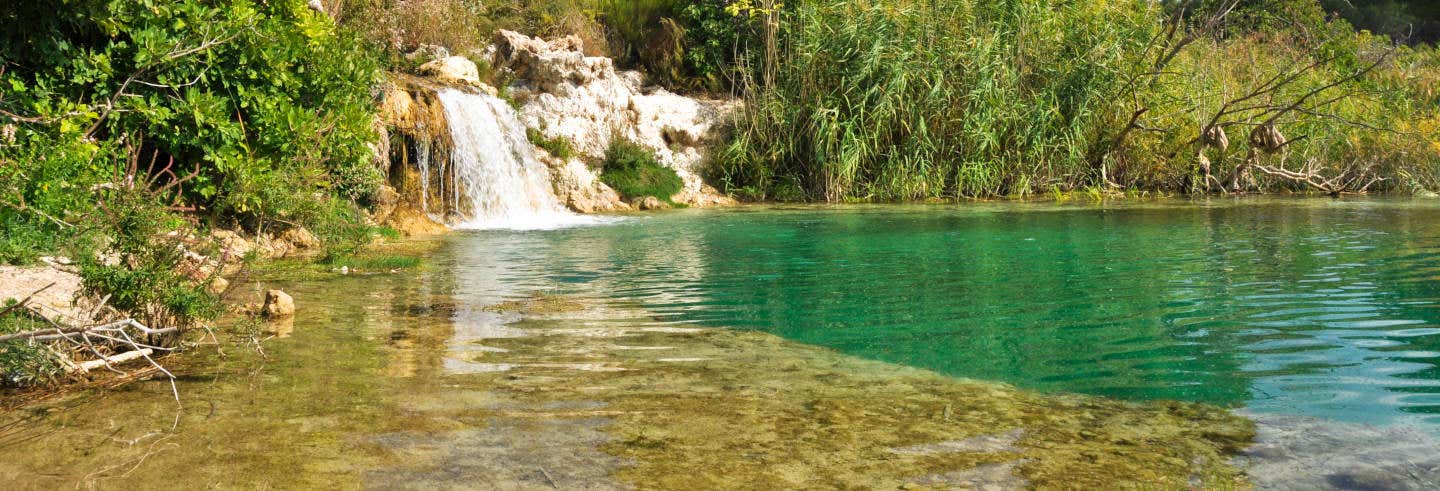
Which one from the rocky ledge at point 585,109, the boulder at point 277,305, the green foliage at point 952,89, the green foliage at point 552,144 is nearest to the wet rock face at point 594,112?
the rocky ledge at point 585,109

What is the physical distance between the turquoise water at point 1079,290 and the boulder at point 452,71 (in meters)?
3.66

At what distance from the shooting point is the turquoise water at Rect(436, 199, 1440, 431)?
4535 mm

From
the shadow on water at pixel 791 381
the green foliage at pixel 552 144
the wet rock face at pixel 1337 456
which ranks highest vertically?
the green foliage at pixel 552 144

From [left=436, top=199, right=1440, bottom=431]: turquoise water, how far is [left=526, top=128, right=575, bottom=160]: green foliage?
11.6 ft

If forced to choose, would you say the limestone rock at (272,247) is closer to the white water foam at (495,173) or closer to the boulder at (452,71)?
the white water foam at (495,173)

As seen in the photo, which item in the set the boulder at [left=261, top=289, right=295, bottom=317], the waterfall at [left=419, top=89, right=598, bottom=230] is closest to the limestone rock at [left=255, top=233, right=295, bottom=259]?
the boulder at [left=261, top=289, right=295, bottom=317]

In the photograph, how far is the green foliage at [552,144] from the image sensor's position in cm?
1636

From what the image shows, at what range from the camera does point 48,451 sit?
11.3ft

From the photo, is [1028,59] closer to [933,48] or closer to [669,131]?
[933,48]

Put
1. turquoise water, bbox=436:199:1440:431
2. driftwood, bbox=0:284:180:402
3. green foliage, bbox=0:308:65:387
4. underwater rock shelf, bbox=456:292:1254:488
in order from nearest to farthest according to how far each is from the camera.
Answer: underwater rock shelf, bbox=456:292:1254:488, driftwood, bbox=0:284:180:402, green foliage, bbox=0:308:65:387, turquoise water, bbox=436:199:1440:431

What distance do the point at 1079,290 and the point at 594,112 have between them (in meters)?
11.2

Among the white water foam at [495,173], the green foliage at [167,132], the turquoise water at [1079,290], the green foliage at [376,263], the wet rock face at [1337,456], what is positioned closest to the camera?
the wet rock face at [1337,456]

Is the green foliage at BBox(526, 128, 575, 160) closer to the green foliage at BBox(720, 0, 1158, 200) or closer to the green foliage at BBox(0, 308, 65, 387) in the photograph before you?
the green foliage at BBox(720, 0, 1158, 200)

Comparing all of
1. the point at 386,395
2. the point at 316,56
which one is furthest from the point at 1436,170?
the point at 386,395
